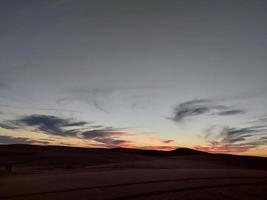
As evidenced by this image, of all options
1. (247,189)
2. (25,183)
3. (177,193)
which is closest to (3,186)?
(25,183)

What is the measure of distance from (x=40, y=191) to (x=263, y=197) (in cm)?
813

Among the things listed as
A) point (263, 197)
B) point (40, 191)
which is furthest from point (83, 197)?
point (263, 197)

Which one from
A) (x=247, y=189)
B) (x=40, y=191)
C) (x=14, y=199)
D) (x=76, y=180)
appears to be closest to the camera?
(x=14, y=199)

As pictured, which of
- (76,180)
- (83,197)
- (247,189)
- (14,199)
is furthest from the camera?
(76,180)

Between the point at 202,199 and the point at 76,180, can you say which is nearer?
the point at 202,199

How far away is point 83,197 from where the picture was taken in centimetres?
1189

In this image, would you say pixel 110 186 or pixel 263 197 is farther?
pixel 110 186

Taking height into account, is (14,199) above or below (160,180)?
below

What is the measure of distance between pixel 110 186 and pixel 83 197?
8.25 ft

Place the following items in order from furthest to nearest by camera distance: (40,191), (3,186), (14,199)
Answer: (3,186) → (40,191) → (14,199)

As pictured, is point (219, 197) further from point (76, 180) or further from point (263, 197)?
point (76, 180)

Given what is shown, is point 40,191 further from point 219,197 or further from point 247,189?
point 247,189

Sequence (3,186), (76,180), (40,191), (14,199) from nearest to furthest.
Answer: (14,199) → (40,191) → (3,186) → (76,180)

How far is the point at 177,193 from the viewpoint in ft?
42.6
